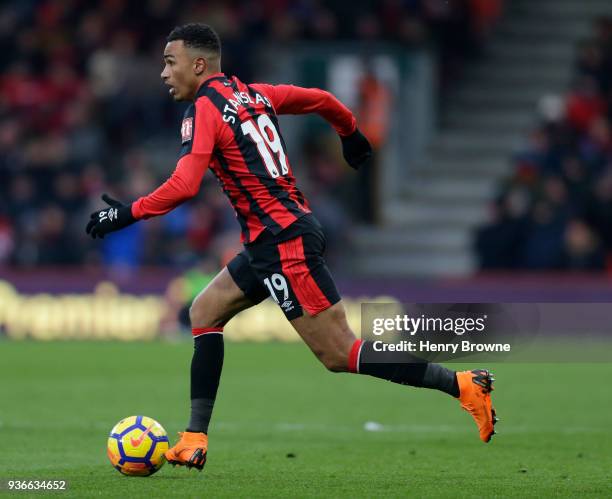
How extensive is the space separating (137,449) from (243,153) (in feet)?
5.09

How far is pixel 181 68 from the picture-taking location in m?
7.32

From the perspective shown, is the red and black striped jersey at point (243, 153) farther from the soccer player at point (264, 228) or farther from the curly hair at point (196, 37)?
the curly hair at point (196, 37)

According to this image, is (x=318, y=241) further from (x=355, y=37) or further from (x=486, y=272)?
(x=355, y=37)

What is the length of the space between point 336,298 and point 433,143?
49.5 feet

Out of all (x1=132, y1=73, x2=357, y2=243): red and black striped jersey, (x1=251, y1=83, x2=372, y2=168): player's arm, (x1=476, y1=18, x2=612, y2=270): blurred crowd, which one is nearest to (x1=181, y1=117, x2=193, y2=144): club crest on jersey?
(x1=132, y1=73, x2=357, y2=243): red and black striped jersey

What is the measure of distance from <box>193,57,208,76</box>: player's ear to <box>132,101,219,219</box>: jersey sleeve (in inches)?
8.5

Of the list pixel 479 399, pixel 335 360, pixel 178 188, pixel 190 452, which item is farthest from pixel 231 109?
pixel 479 399

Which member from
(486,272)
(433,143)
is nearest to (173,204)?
(486,272)

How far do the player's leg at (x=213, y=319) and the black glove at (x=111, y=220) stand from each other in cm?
73

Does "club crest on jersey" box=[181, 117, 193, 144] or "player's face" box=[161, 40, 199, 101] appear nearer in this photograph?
"club crest on jersey" box=[181, 117, 193, 144]

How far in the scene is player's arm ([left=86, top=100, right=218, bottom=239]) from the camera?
273 inches

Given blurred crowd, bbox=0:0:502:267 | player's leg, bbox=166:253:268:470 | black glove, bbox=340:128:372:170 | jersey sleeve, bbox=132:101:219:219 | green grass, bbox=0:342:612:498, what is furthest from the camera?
blurred crowd, bbox=0:0:502:267

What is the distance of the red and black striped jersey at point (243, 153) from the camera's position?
7.09 m

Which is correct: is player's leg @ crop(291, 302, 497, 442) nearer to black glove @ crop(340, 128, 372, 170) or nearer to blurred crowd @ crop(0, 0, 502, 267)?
black glove @ crop(340, 128, 372, 170)
